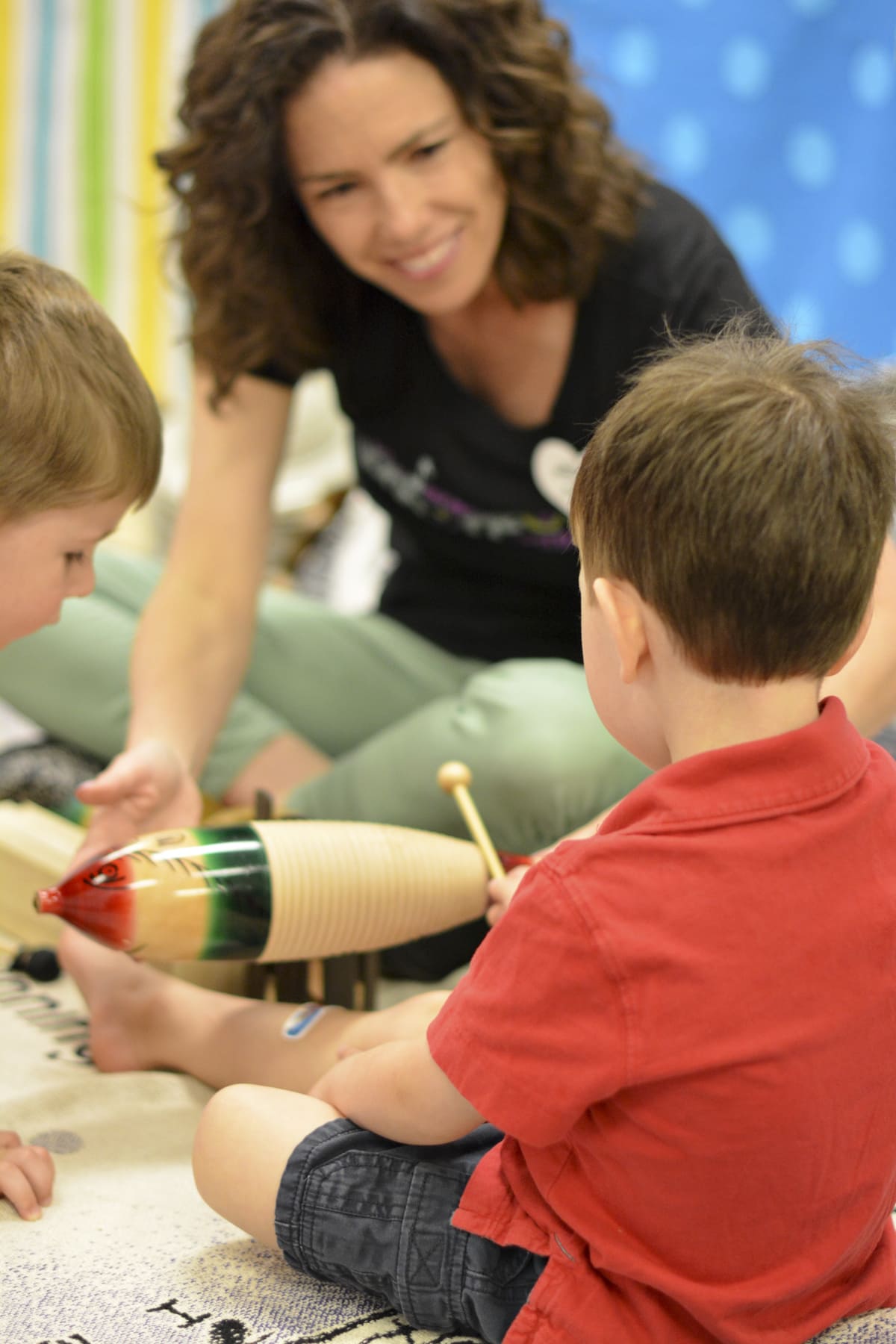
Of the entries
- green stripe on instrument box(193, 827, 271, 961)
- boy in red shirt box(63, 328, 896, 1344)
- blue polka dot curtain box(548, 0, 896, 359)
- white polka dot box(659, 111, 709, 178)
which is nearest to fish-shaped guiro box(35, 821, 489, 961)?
green stripe on instrument box(193, 827, 271, 961)

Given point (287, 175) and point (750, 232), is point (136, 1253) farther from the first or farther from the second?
point (750, 232)

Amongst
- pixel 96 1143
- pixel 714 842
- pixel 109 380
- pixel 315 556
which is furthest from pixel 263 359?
pixel 315 556

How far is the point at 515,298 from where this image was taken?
116 centimetres

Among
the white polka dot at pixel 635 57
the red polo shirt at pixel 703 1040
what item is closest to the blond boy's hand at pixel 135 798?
the red polo shirt at pixel 703 1040

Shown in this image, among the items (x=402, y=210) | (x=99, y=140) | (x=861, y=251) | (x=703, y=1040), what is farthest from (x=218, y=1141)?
(x=99, y=140)

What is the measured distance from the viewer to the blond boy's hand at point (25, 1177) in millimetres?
759

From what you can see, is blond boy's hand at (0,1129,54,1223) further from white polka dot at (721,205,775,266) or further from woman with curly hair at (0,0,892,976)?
white polka dot at (721,205,775,266)

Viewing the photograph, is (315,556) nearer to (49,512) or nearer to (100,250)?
(100,250)

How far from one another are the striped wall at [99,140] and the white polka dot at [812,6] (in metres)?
1.11

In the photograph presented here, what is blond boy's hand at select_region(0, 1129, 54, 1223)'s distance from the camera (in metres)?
0.76

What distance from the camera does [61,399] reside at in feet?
2.74

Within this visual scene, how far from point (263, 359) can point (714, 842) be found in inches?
31.6

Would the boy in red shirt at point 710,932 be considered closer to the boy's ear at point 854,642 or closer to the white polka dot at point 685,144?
the boy's ear at point 854,642

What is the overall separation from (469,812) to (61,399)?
15.2 inches
